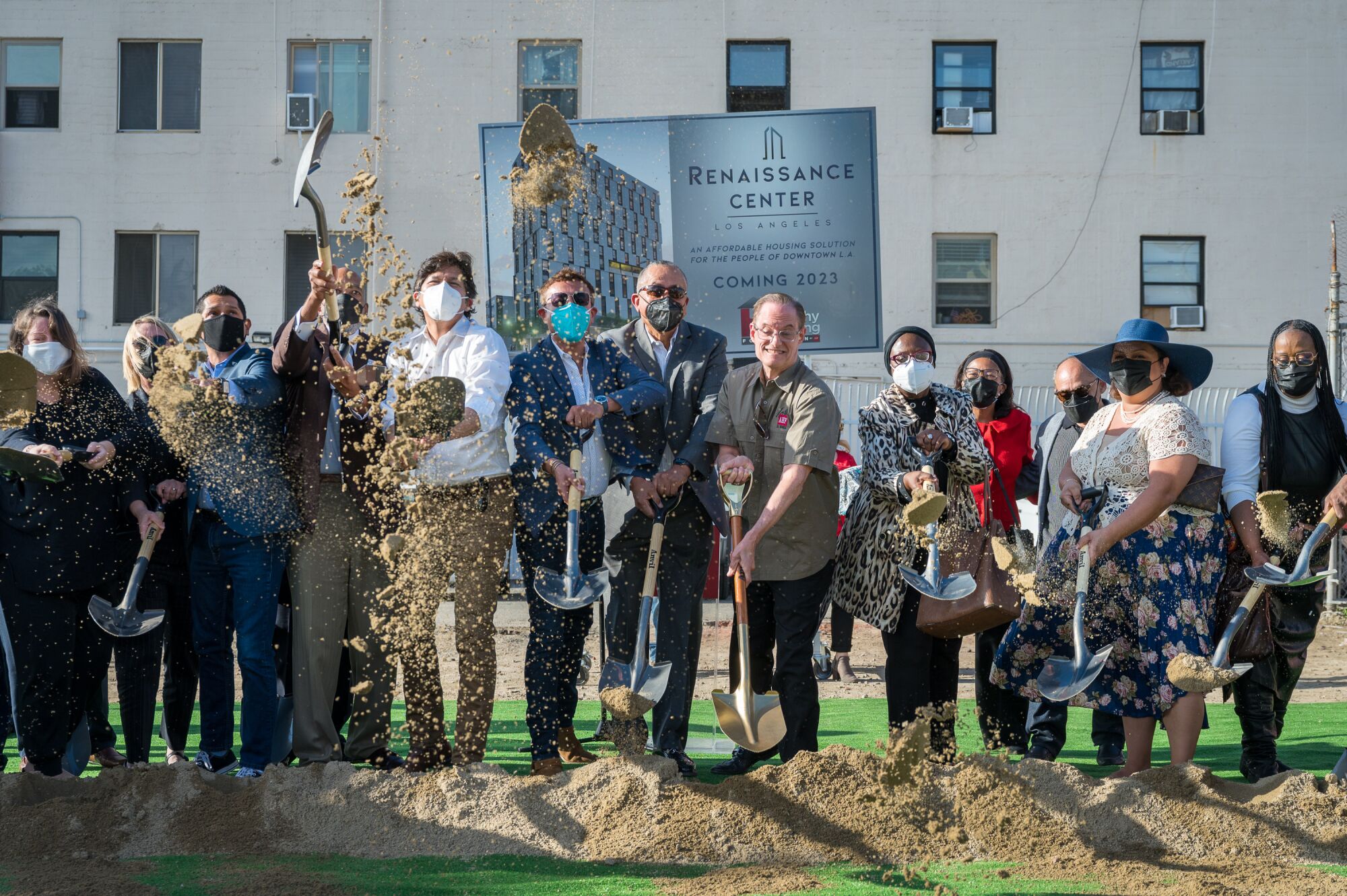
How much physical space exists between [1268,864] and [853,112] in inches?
344

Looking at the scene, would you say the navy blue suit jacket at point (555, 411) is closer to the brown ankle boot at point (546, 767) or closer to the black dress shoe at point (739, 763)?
the brown ankle boot at point (546, 767)

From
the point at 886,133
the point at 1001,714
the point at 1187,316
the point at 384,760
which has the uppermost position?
the point at 886,133

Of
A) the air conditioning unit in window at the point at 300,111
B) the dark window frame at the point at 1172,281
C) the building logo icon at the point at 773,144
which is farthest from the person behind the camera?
the dark window frame at the point at 1172,281

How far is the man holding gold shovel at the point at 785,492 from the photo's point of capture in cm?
560

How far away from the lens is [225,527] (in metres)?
5.66

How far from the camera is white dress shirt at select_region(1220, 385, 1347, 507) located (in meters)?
5.79

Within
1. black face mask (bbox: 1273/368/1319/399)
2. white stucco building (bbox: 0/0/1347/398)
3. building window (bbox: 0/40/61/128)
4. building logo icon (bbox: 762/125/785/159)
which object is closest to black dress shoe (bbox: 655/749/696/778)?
black face mask (bbox: 1273/368/1319/399)

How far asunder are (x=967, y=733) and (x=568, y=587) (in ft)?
Answer: 7.52

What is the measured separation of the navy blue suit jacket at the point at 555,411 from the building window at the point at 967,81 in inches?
528

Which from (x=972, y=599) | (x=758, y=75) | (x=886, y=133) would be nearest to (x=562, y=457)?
(x=972, y=599)

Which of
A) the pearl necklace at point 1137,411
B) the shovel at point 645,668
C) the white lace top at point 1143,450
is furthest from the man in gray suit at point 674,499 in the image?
the pearl necklace at point 1137,411

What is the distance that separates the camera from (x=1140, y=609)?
543 centimetres

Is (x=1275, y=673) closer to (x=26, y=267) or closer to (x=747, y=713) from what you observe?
(x=747, y=713)

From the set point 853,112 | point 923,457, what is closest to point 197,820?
point 923,457
